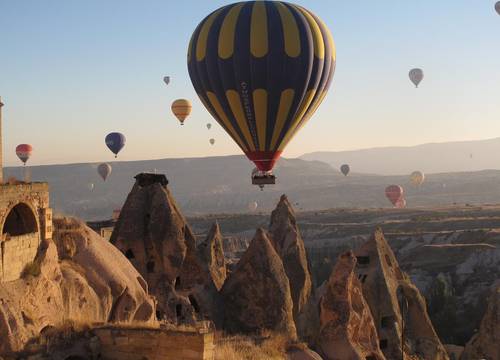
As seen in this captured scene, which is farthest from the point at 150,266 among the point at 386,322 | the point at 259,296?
the point at 386,322

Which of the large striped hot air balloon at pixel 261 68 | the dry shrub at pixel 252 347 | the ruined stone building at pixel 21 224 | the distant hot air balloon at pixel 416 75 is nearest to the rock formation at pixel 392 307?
the large striped hot air balloon at pixel 261 68

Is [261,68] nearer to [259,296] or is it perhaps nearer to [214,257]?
[214,257]

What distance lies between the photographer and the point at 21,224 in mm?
19141

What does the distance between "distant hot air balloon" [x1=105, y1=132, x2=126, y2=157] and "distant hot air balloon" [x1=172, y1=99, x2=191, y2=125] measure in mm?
5768

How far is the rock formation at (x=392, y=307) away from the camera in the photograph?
28000 mm

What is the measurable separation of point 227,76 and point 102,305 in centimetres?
1372

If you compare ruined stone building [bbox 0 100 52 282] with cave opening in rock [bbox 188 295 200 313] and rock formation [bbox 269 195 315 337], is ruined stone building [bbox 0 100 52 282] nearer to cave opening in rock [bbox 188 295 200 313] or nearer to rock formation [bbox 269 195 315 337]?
cave opening in rock [bbox 188 295 200 313]

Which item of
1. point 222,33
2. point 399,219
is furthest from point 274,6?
point 399,219

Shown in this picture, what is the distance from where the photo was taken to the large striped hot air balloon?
98.9ft

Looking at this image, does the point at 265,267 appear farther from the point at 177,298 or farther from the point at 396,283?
the point at 396,283

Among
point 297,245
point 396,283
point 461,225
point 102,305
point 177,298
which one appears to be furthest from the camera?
point 461,225

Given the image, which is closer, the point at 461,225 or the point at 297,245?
the point at 297,245

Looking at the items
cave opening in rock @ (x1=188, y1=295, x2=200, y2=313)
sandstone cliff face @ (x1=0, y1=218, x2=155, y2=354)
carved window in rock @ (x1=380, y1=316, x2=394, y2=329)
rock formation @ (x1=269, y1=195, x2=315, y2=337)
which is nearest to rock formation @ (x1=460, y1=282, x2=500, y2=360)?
carved window in rock @ (x1=380, y1=316, x2=394, y2=329)

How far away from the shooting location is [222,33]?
30250 mm
